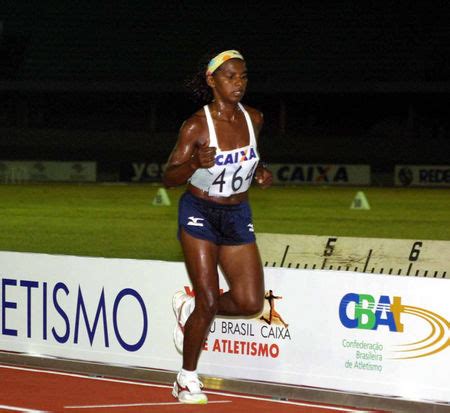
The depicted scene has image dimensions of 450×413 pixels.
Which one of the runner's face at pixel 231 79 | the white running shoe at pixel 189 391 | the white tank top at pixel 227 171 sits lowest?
the white running shoe at pixel 189 391

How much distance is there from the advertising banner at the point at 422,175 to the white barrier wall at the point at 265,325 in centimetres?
3537

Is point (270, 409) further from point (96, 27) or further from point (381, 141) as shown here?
point (96, 27)

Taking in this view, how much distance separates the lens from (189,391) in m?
6.57

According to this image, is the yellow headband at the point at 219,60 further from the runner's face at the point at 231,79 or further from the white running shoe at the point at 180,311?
the white running shoe at the point at 180,311

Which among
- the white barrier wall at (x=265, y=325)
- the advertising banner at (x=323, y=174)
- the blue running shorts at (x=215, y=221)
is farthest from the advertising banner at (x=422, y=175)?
the blue running shorts at (x=215, y=221)

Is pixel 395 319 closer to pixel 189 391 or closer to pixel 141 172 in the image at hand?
pixel 189 391

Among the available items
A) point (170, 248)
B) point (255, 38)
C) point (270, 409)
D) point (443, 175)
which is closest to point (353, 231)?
point (170, 248)

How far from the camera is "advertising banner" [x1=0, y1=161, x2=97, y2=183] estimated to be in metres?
43.8

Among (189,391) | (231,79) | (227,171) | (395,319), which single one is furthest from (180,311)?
(231,79)

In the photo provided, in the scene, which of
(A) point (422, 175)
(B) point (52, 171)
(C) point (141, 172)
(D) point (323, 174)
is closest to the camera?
(A) point (422, 175)

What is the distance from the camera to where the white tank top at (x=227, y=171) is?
21.2 ft

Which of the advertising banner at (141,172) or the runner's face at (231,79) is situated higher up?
the advertising banner at (141,172)

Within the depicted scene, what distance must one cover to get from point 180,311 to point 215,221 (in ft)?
2.79

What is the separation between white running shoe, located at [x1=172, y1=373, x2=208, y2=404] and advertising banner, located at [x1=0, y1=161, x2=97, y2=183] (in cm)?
3759
